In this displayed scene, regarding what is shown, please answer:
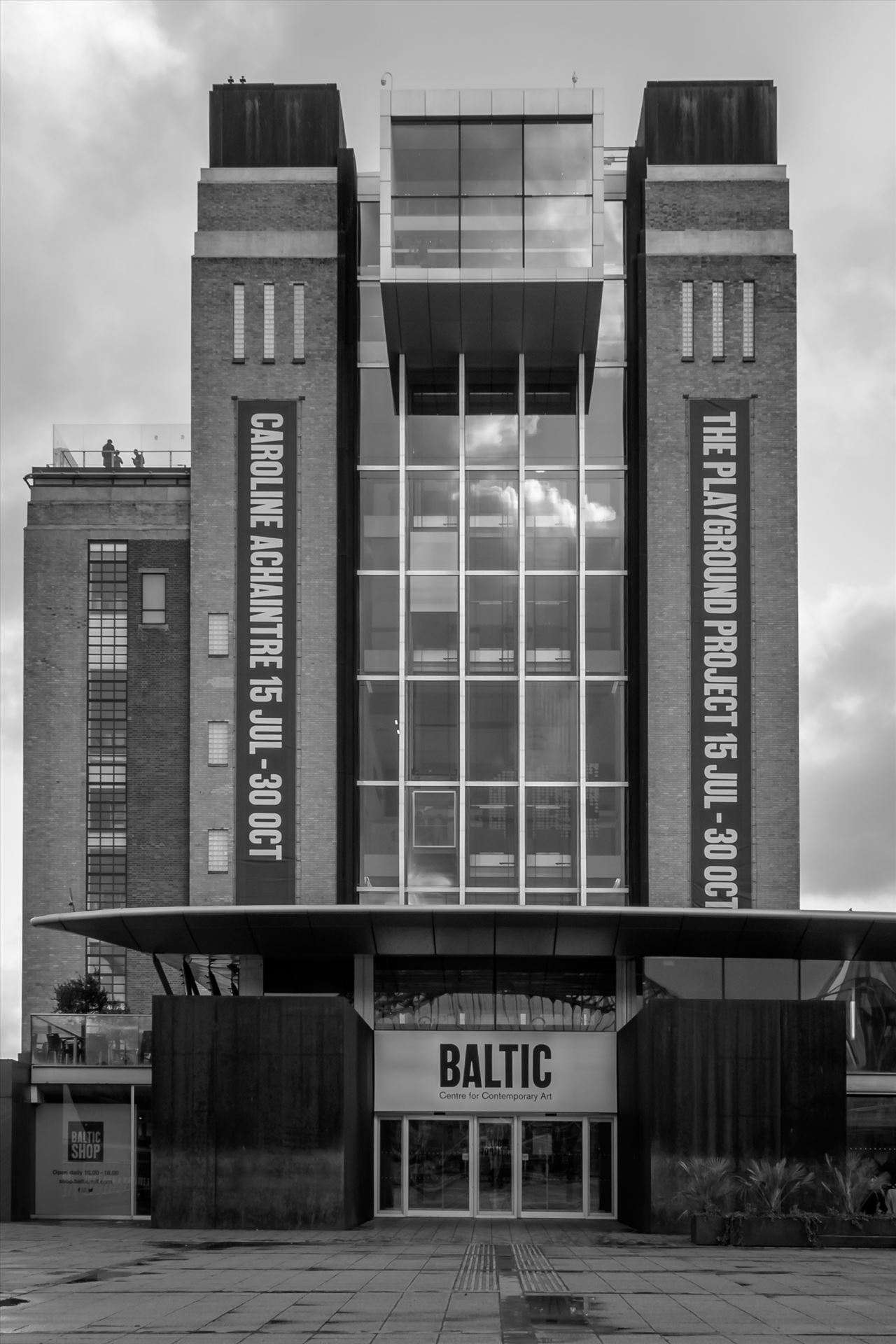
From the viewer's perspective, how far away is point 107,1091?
4309 cm

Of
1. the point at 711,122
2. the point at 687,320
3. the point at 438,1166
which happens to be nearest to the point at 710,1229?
the point at 438,1166

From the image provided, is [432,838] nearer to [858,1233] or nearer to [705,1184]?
[705,1184]

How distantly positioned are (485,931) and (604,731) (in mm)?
6824

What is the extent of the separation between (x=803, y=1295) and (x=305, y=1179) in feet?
45.0

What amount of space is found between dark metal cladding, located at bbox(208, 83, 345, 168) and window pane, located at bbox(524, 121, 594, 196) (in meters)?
5.37

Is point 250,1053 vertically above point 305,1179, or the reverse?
point 250,1053

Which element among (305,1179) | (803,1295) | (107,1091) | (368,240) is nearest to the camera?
(803,1295)

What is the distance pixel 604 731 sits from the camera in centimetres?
4384

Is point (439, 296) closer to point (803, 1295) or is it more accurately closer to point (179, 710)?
point (179, 710)

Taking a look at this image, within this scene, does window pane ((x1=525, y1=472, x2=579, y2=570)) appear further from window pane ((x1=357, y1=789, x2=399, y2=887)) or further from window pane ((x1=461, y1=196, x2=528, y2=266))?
window pane ((x1=357, y1=789, x2=399, y2=887))

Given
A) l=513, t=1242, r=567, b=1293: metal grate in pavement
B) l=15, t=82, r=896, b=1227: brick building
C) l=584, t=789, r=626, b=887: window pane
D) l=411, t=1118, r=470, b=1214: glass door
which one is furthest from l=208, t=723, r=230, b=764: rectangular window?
l=513, t=1242, r=567, b=1293: metal grate in pavement

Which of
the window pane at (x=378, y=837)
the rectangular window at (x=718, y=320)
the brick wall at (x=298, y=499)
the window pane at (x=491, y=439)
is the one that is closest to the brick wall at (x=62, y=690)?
the brick wall at (x=298, y=499)

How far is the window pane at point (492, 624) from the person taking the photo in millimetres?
43969

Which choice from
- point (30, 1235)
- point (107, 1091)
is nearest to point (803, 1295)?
point (30, 1235)
